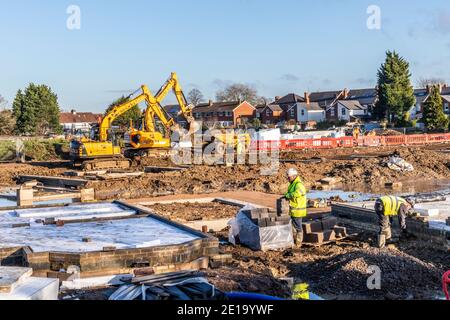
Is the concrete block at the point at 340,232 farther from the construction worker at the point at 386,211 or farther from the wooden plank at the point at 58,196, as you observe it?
the wooden plank at the point at 58,196

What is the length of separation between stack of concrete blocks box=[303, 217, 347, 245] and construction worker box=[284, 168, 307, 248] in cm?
58

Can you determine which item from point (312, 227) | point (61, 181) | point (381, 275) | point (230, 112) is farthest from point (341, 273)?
point (230, 112)

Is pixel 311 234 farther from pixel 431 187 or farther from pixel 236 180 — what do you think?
pixel 431 187

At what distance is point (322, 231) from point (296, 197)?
183 cm

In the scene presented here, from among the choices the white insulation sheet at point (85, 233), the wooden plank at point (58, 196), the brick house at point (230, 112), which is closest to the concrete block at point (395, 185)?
the wooden plank at point (58, 196)

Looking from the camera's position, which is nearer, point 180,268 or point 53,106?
point 180,268

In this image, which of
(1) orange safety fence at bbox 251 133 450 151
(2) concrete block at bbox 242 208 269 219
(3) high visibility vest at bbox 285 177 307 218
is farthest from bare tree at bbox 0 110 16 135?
(3) high visibility vest at bbox 285 177 307 218

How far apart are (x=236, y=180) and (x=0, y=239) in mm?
13569

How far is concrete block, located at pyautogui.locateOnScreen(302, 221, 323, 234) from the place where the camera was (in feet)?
40.1

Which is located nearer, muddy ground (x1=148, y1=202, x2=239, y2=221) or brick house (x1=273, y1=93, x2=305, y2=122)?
muddy ground (x1=148, y1=202, x2=239, y2=221)

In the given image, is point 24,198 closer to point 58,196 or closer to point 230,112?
point 58,196

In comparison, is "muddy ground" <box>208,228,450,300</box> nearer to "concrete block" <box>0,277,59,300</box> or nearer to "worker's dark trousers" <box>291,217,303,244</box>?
"worker's dark trousers" <box>291,217,303,244</box>
